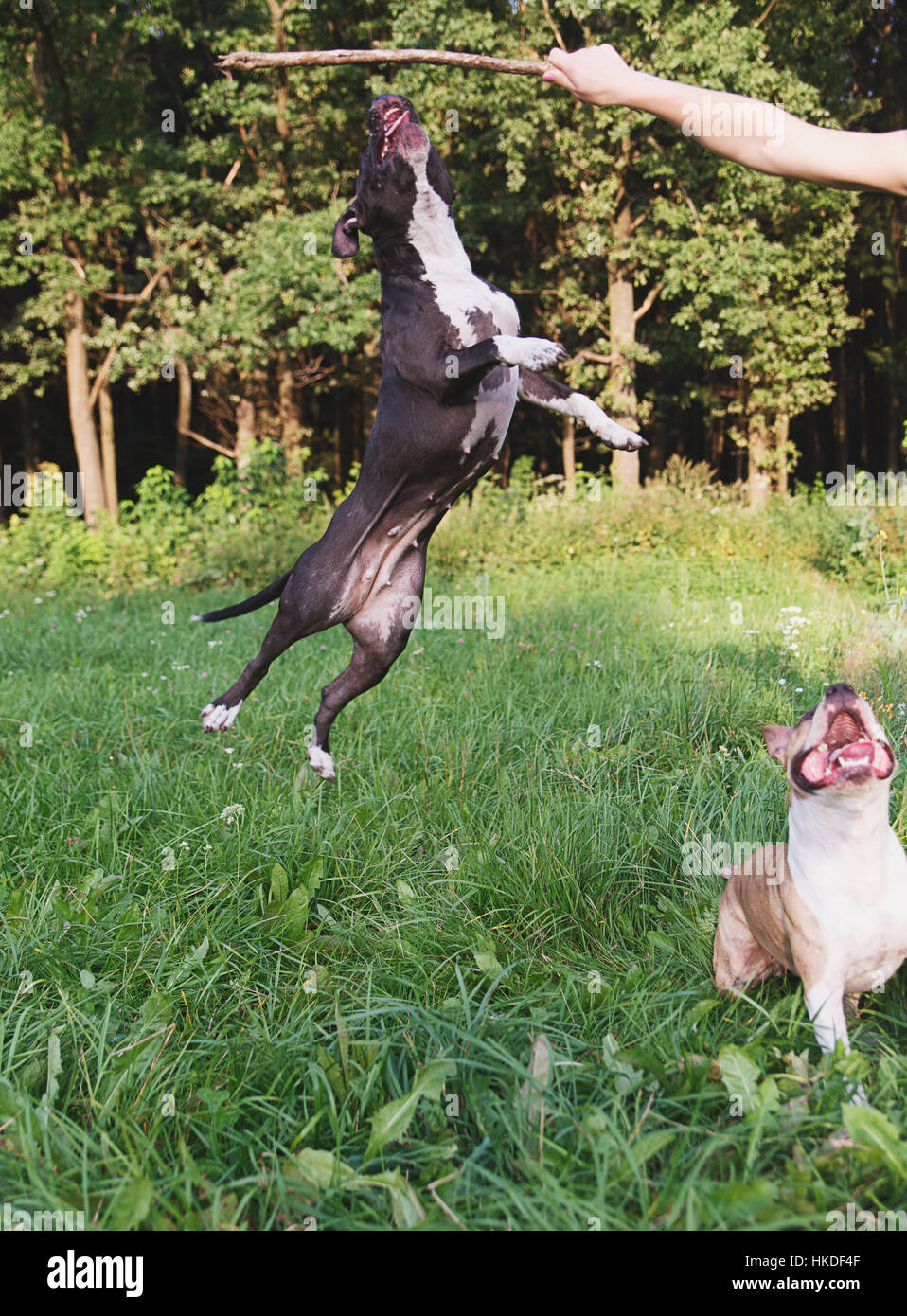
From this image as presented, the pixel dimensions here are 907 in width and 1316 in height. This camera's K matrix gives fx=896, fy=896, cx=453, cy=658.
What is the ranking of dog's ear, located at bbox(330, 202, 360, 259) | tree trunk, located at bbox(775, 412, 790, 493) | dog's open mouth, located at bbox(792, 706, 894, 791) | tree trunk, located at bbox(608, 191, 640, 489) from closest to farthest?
dog's open mouth, located at bbox(792, 706, 894, 791) → dog's ear, located at bbox(330, 202, 360, 259) → tree trunk, located at bbox(608, 191, 640, 489) → tree trunk, located at bbox(775, 412, 790, 493)

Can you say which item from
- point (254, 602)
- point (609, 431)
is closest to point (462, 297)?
point (609, 431)

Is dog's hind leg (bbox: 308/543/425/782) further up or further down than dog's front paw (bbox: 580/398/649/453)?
further down

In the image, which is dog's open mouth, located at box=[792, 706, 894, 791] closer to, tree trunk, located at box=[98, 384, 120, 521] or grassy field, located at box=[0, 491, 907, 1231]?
grassy field, located at box=[0, 491, 907, 1231]

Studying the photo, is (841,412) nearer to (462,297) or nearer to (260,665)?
(462,297)

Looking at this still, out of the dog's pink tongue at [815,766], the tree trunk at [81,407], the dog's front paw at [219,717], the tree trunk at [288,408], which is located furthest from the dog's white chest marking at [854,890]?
the tree trunk at [81,407]

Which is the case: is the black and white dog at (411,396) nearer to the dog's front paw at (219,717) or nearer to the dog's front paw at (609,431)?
the dog's front paw at (609,431)

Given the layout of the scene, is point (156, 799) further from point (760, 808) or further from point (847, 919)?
point (847, 919)

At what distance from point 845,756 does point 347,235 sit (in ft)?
6.05

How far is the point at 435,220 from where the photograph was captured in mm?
2291

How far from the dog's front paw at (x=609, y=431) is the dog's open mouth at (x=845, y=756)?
0.82 m

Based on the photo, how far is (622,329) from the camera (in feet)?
48.6

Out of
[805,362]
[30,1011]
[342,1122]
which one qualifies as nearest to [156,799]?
[30,1011]

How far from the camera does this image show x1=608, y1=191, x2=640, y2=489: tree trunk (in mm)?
14539

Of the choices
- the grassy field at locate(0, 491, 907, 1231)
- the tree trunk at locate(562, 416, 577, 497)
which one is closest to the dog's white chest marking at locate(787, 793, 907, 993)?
the grassy field at locate(0, 491, 907, 1231)
